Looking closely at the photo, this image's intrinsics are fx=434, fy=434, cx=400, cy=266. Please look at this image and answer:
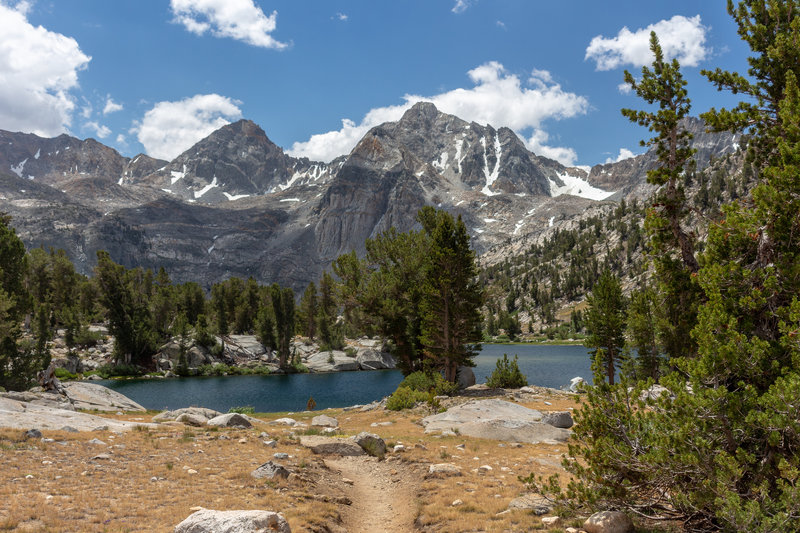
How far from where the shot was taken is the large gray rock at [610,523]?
8148 mm

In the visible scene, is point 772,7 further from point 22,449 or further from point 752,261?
point 22,449

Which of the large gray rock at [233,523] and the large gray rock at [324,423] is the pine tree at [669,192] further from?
the large gray rock at [324,423]

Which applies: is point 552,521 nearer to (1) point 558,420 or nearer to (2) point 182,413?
(1) point 558,420

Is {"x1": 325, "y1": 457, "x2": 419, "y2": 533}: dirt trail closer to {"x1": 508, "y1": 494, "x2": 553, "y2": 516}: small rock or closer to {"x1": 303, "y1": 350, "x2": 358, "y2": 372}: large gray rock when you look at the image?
{"x1": 508, "y1": 494, "x2": 553, "y2": 516}: small rock

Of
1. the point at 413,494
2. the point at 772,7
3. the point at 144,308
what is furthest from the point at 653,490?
the point at 144,308

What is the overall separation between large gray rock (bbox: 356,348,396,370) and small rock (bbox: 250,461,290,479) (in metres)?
87.4

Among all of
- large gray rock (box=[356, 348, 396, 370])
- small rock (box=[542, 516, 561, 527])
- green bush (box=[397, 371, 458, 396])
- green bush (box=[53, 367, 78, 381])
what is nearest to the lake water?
green bush (box=[53, 367, 78, 381])

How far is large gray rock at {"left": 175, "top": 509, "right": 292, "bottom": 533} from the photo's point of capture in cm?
791

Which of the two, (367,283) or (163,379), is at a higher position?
(367,283)

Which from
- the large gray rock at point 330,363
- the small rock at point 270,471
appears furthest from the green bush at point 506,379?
the large gray rock at point 330,363

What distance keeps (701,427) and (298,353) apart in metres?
107

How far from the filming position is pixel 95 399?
32594 mm

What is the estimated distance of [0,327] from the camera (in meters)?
36.0

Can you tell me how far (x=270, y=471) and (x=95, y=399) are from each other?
89.7ft
